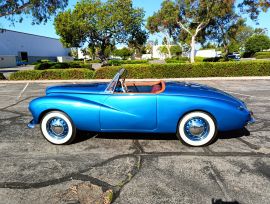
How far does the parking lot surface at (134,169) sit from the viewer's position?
2.96m

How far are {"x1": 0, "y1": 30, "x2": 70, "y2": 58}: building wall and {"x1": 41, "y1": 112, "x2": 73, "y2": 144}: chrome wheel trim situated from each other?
5378 centimetres

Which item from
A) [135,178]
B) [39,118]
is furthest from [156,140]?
[39,118]

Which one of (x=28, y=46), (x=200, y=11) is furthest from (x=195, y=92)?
(x=28, y=46)

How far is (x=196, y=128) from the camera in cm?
428

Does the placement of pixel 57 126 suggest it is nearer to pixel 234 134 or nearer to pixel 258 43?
pixel 234 134

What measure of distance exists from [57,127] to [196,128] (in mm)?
2325

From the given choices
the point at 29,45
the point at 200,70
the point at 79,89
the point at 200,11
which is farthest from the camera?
the point at 29,45

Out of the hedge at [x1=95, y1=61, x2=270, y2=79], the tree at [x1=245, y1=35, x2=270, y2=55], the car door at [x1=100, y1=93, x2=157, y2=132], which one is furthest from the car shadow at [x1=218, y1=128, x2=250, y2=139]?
the tree at [x1=245, y1=35, x2=270, y2=55]

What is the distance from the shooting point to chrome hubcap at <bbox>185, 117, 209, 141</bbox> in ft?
14.1

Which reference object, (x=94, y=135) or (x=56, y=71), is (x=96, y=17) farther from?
(x=94, y=135)

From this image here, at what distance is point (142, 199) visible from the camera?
2883 mm

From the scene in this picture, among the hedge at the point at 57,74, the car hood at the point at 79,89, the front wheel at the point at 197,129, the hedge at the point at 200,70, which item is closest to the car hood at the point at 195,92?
the front wheel at the point at 197,129

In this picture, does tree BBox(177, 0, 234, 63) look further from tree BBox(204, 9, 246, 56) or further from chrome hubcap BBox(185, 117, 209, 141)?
chrome hubcap BBox(185, 117, 209, 141)

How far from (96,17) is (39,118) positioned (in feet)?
83.0
